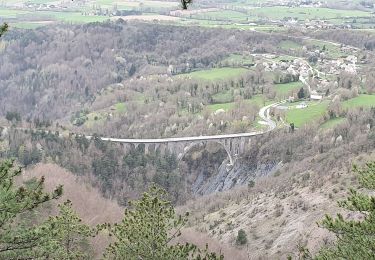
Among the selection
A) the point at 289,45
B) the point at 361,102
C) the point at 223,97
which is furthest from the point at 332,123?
the point at 289,45

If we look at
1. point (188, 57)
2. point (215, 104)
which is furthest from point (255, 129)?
point (188, 57)

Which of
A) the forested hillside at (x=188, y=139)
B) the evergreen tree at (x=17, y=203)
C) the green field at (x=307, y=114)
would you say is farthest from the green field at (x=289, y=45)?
the evergreen tree at (x=17, y=203)

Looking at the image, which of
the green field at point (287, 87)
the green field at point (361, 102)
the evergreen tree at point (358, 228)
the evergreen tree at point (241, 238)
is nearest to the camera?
the evergreen tree at point (358, 228)

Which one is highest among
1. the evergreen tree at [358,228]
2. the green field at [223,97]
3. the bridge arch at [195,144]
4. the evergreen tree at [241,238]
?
the evergreen tree at [358,228]

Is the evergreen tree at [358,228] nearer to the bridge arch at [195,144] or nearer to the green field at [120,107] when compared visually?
the bridge arch at [195,144]

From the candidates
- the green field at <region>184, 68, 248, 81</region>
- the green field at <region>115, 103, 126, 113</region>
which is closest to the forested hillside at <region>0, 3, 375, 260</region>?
the green field at <region>184, 68, 248, 81</region>
